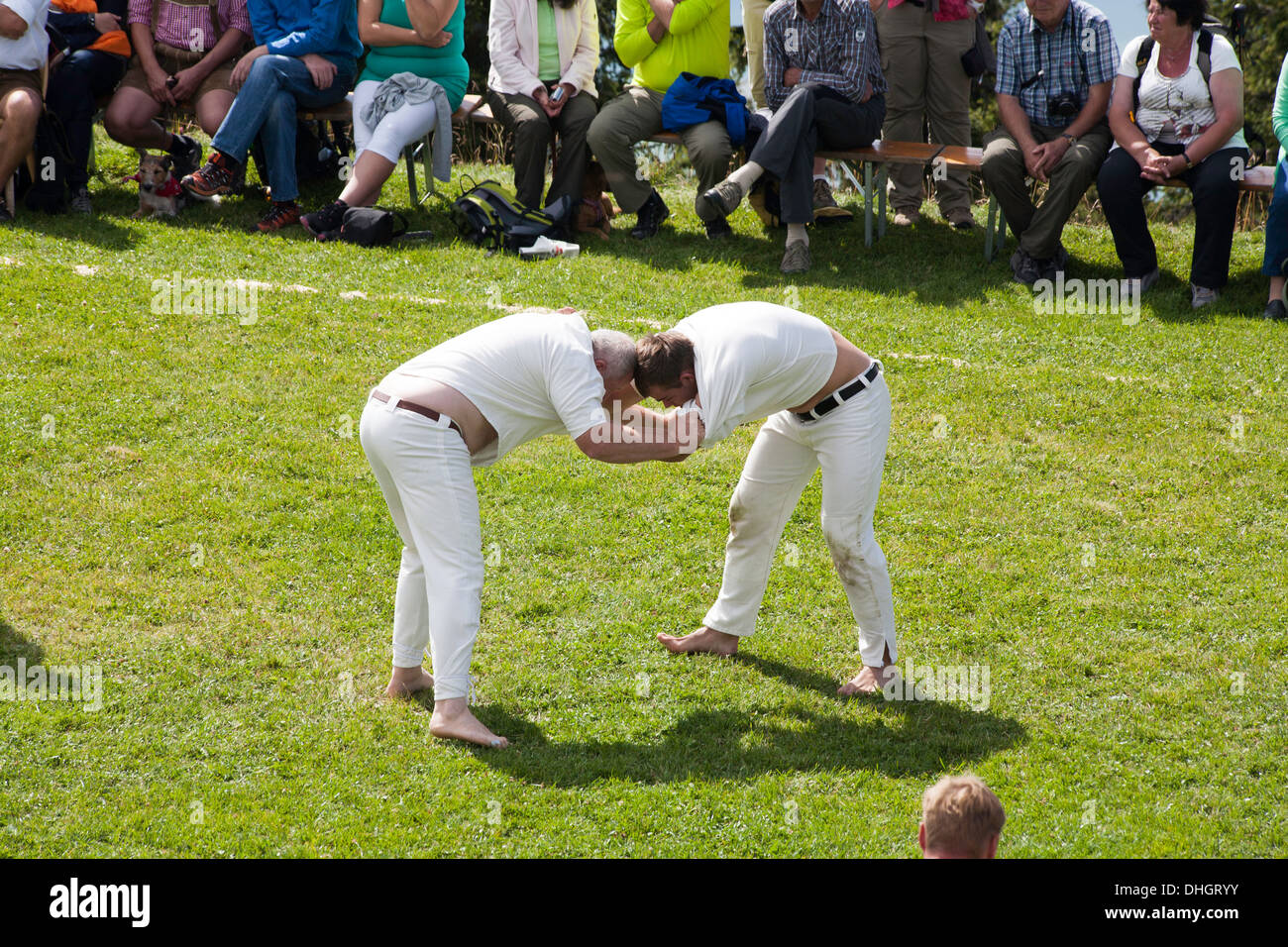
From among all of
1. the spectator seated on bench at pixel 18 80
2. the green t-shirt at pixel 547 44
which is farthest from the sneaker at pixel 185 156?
the green t-shirt at pixel 547 44

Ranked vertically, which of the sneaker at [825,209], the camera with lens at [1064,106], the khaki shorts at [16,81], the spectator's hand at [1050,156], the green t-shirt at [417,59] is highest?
the green t-shirt at [417,59]

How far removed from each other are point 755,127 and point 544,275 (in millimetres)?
2363

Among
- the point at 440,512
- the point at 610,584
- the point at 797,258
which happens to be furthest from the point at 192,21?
the point at 440,512

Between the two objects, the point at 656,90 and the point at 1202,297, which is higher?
the point at 656,90

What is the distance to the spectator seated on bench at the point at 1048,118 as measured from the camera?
30.9 ft

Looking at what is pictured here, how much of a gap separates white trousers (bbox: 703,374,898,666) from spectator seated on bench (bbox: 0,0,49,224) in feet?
22.7

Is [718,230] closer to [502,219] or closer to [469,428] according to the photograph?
[502,219]

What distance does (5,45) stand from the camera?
9.65 m

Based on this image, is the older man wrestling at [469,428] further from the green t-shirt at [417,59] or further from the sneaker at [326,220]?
the green t-shirt at [417,59]

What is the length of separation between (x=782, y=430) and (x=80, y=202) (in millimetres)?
7268

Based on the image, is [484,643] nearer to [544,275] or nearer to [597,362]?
[597,362]

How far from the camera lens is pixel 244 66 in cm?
1045

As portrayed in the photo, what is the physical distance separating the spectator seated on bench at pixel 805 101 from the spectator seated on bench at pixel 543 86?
155 cm

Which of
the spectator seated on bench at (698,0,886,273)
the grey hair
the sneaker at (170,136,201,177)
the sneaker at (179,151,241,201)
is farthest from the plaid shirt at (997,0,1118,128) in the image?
the sneaker at (170,136,201,177)
